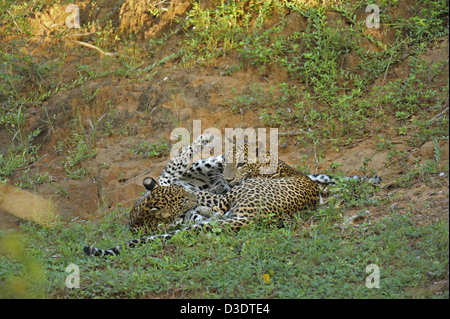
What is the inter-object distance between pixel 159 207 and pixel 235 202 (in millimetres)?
953

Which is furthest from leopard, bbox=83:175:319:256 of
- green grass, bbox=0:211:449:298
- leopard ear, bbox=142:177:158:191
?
green grass, bbox=0:211:449:298

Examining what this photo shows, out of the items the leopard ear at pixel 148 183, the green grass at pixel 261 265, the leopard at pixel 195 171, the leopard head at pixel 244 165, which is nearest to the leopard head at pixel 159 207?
the leopard ear at pixel 148 183

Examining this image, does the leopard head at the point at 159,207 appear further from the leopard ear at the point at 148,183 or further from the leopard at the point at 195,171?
the leopard at the point at 195,171

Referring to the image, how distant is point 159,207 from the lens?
22.9 feet

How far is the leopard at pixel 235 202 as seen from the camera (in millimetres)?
6375

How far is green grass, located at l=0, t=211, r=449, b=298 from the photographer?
4922 mm

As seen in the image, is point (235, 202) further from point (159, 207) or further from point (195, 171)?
point (195, 171)

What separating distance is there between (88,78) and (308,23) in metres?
4.36

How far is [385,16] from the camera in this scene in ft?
31.4

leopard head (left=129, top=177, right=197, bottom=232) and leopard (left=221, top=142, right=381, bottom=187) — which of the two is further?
leopard (left=221, top=142, right=381, bottom=187)

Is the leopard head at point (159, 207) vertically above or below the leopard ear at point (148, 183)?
below

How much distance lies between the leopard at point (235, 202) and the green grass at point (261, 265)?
0.56 feet

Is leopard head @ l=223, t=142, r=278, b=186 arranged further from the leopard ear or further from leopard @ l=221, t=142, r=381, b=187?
the leopard ear
